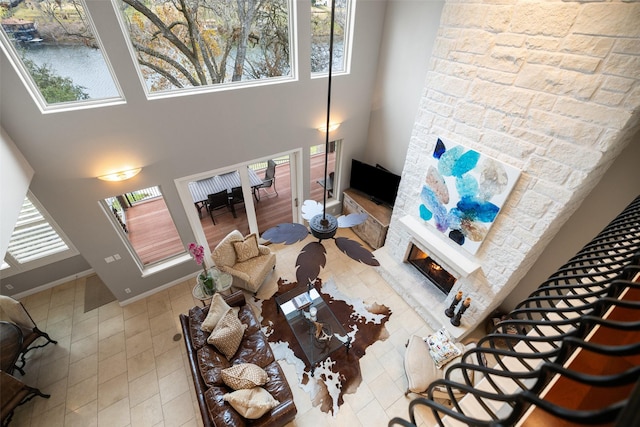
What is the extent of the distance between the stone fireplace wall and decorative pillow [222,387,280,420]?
302cm

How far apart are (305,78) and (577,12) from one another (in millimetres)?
3054

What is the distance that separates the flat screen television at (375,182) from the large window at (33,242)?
206 inches

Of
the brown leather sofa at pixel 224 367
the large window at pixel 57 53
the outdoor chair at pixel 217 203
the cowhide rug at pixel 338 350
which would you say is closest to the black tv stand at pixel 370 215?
the cowhide rug at pixel 338 350

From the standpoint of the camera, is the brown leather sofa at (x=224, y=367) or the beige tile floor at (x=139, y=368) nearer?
the brown leather sofa at (x=224, y=367)

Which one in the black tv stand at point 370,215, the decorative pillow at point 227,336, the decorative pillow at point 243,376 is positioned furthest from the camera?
the black tv stand at point 370,215

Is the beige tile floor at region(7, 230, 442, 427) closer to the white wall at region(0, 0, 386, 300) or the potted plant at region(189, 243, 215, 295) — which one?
the white wall at region(0, 0, 386, 300)

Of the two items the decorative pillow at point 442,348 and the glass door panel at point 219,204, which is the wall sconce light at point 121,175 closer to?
the glass door panel at point 219,204

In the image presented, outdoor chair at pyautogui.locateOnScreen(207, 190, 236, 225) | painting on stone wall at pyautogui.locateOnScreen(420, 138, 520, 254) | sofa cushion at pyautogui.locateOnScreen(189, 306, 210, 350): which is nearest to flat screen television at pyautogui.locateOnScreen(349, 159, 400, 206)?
painting on stone wall at pyautogui.locateOnScreen(420, 138, 520, 254)

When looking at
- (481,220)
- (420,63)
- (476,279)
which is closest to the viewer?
(481,220)

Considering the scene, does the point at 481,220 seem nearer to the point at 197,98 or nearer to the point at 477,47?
the point at 477,47

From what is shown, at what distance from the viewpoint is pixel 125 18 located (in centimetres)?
304

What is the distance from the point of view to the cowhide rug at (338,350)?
3.76 m

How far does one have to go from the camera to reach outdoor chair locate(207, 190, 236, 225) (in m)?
5.86

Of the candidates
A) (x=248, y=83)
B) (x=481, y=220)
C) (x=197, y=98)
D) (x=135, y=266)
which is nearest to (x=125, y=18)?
(x=197, y=98)
